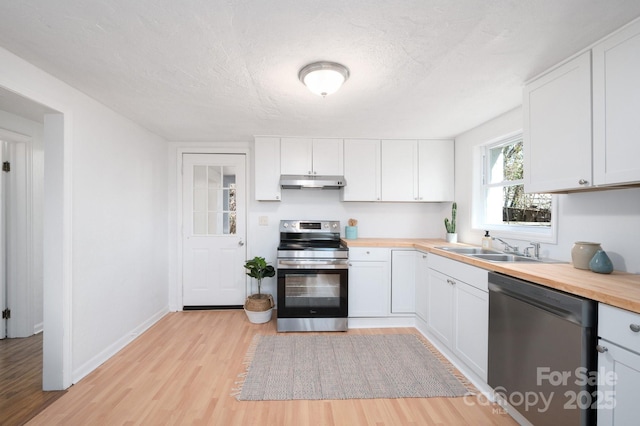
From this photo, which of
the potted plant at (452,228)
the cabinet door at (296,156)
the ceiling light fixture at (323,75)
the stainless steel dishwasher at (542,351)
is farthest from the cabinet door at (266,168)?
the stainless steel dishwasher at (542,351)

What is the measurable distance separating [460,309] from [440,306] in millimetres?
340

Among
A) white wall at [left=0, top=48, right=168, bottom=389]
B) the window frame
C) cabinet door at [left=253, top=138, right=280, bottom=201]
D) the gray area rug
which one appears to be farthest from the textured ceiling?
the gray area rug

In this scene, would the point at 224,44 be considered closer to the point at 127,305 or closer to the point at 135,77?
the point at 135,77

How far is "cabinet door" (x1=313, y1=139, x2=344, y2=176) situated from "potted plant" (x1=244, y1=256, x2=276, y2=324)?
1290mm

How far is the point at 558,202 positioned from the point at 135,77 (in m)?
3.19

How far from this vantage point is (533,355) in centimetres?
152

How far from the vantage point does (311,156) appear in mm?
3430

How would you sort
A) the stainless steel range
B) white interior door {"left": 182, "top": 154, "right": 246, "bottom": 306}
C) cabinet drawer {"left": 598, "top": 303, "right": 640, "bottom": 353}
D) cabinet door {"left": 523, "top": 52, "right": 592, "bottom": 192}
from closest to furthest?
cabinet drawer {"left": 598, "top": 303, "right": 640, "bottom": 353} → cabinet door {"left": 523, "top": 52, "right": 592, "bottom": 192} → the stainless steel range → white interior door {"left": 182, "top": 154, "right": 246, "bottom": 306}

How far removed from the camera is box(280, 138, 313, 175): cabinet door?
3410 mm

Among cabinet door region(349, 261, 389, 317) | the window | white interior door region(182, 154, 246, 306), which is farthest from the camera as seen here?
white interior door region(182, 154, 246, 306)

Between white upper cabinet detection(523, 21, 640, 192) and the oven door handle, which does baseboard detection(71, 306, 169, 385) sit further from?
white upper cabinet detection(523, 21, 640, 192)

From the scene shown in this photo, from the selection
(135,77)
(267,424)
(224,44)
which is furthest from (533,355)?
(135,77)

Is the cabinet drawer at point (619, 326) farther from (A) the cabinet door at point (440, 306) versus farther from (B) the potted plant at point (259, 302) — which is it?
(B) the potted plant at point (259, 302)

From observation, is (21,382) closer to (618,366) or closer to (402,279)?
(402,279)
